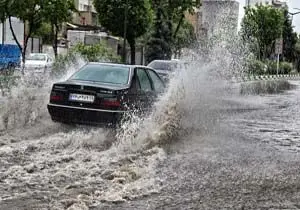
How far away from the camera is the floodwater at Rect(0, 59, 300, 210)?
707 cm

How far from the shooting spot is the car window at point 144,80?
12.2 metres

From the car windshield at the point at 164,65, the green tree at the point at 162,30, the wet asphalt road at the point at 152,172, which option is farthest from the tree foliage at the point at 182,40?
the wet asphalt road at the point at 152,172

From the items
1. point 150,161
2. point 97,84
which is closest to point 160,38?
point 97,84

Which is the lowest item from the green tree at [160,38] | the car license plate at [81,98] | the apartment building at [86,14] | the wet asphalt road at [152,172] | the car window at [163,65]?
the wet asphalt road at [152,172]

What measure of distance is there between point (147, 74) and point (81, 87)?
79.1 inches

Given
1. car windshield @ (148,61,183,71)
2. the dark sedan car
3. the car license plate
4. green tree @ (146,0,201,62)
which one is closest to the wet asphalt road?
the dark sedan car

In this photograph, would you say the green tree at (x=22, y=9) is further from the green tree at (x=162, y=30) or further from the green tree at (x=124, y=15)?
the green tree at (x=162, y=30)

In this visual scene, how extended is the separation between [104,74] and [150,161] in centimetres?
312

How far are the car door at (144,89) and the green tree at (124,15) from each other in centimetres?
2297

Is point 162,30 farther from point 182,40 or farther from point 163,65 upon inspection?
point 163,65

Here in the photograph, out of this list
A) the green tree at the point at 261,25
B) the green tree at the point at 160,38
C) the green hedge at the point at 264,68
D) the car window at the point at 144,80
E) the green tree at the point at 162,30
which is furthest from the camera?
the green tree at the point at 261,25

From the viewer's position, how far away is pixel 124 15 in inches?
1412

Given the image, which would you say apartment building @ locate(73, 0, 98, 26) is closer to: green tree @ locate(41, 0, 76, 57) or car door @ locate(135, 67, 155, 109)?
green tree @ locate(41, 0, 76, 57)

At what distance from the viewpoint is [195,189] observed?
25.1 ft
